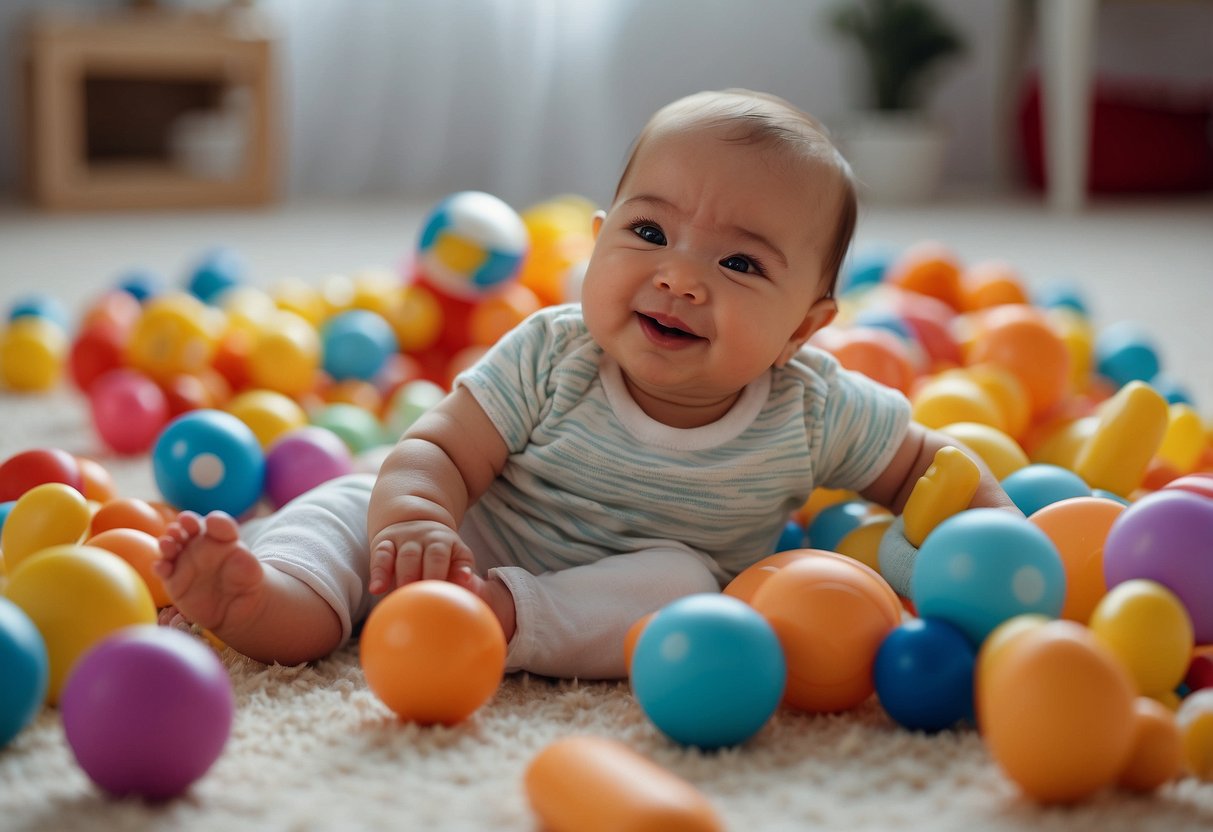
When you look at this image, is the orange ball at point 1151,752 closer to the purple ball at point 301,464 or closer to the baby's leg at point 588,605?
the baby's leg at point 588,605

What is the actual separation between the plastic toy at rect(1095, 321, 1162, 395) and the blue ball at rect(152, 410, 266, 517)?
3.25 feet

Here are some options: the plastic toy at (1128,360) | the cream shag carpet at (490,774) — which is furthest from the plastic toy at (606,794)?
the plastic toy at (1128,360)

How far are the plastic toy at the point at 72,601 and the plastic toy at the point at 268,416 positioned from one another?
21.1 inches

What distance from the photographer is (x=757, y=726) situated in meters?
0.74

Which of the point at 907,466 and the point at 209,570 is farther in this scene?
the point at 907,466

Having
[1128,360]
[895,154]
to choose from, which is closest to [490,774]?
[1128,360]

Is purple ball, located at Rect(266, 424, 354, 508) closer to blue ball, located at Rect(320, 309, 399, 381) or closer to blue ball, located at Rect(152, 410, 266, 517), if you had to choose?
blue ball, located at Rect(152, 410, 266, 517)

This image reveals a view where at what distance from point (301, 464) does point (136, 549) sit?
11.3 inches

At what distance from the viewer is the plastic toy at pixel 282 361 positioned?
1.52 metres

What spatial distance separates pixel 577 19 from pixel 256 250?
1433 millimetres

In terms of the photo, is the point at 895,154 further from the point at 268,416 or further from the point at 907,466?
the point at 907,466

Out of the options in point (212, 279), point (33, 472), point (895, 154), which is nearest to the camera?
point (33, 472)

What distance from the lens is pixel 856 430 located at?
104cm

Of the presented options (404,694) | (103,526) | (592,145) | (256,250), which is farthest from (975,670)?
(592,145)
